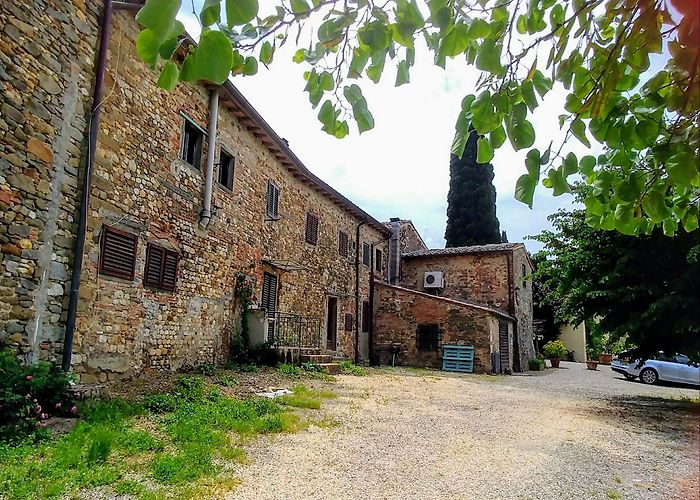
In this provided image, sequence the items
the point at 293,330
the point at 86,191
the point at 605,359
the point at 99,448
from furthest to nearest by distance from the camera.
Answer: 1. the point at 605,359
2. the point at 293,330
3. the point at 86,191
4. the point at 99,448

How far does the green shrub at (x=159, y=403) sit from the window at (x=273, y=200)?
284 inches

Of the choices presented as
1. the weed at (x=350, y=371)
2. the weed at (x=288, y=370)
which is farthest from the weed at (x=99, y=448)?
the weed at (x=350, y=371)

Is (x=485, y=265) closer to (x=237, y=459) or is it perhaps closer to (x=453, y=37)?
(x=237, y=459)

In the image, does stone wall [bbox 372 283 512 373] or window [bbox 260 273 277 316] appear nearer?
window [bbox 260 273 277 316]

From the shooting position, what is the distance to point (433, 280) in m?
22.4

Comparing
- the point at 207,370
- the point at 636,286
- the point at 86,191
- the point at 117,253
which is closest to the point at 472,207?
the point at 636,286

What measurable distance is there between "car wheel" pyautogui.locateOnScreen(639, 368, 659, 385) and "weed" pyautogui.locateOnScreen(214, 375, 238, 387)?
48.6ft

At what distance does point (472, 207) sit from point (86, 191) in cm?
2685

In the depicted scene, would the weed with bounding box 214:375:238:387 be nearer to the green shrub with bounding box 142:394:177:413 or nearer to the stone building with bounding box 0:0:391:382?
the stone building with bounding box 0:0:391:382

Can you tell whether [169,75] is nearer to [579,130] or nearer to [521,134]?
[521,134]

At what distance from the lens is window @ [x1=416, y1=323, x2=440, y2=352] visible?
60.2 feet

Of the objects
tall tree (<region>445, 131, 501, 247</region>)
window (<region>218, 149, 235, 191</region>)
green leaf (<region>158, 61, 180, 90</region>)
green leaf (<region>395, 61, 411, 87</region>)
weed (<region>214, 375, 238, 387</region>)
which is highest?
tall tree (<region>445, 131, 501, 247</region>)

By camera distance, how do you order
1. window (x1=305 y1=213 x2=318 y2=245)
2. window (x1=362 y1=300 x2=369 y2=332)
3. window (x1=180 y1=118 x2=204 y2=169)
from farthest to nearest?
window (x1=362 y1=300 x2=369 y2=332)
window (x1=305 y1=213 x2=318 y2=245)
window (x1=180 y1=118 x2=204 y2=169)

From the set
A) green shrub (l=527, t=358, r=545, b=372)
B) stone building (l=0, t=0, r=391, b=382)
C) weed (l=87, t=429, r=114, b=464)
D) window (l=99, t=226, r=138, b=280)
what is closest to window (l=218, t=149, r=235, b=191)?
stone building (l=0, t=0, r=391, b=382)
